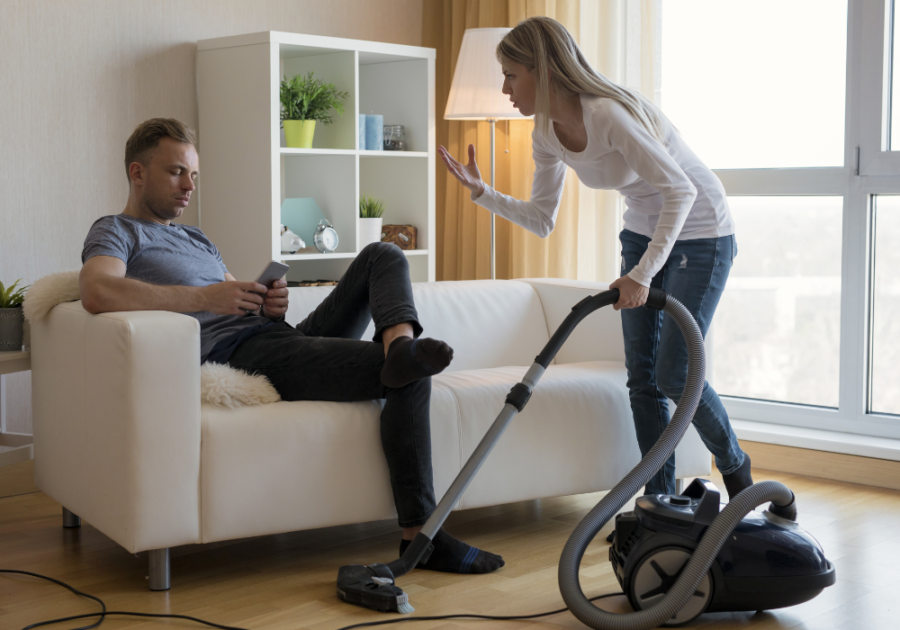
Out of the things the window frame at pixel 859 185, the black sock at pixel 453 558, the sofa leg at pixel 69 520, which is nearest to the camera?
the black sock at pixel 453 558

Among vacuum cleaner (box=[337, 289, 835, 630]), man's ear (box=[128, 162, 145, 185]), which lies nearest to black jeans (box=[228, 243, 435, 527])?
A: vacuum cleaner (box=[337, 289, 835, 630])

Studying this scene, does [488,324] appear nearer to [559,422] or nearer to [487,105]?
[559,422]

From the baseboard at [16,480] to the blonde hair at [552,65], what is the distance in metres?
1.89

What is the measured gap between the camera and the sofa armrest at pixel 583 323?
2.81 metres

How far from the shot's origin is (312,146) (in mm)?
3611

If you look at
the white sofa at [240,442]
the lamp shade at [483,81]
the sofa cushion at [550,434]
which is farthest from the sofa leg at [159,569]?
the lamp shade at [483,81]

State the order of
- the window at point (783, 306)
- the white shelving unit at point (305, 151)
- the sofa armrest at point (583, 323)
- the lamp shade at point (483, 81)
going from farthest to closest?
the lamp shade at point (483, 81) < the window at point (783, 306) < the white shelving unit at point (305, 151) < the sofa armrest at point (583, 323)

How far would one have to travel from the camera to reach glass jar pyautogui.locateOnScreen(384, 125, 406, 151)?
368 centimetres

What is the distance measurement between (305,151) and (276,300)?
1150mm

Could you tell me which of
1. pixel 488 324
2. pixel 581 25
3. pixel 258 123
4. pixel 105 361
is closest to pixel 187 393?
pixel 105 361

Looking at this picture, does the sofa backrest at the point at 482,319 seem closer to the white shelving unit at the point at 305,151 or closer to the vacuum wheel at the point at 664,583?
the white shelving unit at the point at 305,151

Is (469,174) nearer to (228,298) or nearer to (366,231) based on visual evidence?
(228,298)

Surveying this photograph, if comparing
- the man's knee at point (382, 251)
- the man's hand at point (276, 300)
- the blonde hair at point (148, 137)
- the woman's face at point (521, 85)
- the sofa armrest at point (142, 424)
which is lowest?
the sofa armrest at point (142, 424)

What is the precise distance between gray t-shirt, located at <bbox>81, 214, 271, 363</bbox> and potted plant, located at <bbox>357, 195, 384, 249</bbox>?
3.80 feet
